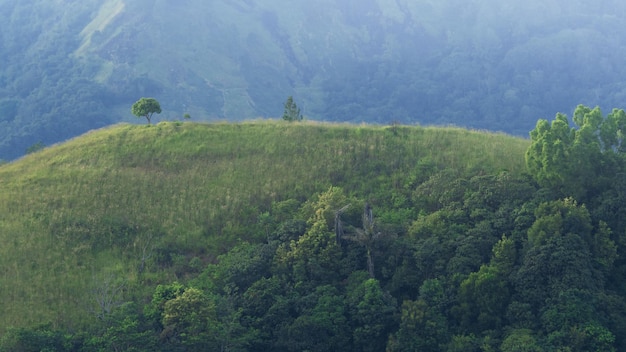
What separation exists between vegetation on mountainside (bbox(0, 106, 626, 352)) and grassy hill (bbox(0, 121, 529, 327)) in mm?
106

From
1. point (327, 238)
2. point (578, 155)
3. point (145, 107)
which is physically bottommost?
point (327, 238)

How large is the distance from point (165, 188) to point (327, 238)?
1079cm

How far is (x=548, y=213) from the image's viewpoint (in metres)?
28.5

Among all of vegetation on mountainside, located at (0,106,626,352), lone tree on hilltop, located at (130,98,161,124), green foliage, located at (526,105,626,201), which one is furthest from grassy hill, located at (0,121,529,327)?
green foliage, located at (526,105,626,201)

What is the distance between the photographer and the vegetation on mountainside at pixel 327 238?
25.4 metres

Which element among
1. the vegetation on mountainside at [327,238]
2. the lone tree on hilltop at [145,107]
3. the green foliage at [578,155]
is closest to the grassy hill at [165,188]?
the vegetation on mountainside at [327,238]

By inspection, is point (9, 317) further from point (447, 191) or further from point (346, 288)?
point (447, 191)

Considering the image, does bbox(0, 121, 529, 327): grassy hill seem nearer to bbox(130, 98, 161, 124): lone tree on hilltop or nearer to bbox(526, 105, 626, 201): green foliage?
bbox(130, 98, 161, 124): lone tree on hilltop

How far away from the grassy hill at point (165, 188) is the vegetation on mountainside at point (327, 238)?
0.11 metres

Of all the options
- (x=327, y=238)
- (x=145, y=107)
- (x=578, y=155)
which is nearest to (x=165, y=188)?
(x=145, y=107)

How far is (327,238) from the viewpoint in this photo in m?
29.8

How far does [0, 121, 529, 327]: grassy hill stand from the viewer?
99.2 ft

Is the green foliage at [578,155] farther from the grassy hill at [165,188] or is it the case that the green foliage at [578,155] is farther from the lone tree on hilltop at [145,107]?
the lone tree on hilltop at [145,107]

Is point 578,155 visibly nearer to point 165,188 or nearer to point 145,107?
point 165,188
